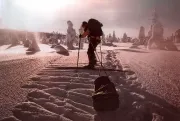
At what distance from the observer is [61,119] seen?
190 inches

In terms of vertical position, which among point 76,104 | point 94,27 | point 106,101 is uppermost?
point 94,27

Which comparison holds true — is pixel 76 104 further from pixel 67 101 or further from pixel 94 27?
pixel 94 27

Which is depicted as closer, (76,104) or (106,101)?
(106,101)

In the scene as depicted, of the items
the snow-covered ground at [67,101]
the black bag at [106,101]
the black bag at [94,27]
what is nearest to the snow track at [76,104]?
the snow-covered ground at [67,101]

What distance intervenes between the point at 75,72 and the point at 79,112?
12.8 ft

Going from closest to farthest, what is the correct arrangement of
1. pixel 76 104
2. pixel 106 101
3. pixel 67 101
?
pixel 106 101
pixel 76 104
pixel 67 101

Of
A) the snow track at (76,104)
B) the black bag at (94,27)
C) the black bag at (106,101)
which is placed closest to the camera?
the snow track at (76,104)

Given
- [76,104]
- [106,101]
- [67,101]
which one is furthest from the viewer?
[67,101]

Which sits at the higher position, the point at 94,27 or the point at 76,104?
the point at 94,27

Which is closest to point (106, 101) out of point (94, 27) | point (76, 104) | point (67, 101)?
point (76, 104)

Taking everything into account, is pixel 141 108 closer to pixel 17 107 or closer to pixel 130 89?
pixel 130 89

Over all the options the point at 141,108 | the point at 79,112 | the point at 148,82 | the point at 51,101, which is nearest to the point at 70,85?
the point at 51,101

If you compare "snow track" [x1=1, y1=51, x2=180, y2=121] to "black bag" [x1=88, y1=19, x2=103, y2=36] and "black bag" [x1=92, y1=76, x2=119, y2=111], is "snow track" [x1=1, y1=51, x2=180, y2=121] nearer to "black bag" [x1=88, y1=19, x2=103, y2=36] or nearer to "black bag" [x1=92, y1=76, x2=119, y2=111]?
"black bag" [x1=92, y1=76, x2=119, y2=111]

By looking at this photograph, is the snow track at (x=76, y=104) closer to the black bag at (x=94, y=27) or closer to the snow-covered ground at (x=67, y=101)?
the snow-covered ground at (x=67, y=101)
